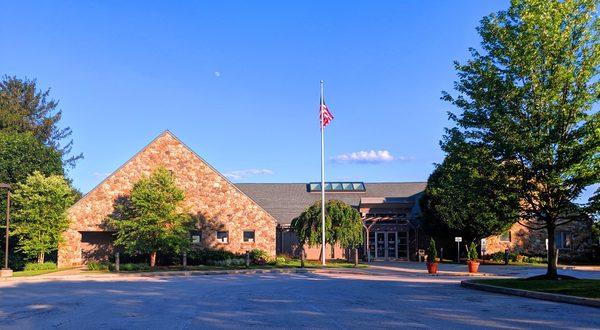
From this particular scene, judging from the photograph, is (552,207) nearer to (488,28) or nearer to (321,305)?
(488,28)

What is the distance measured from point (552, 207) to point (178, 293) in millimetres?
13539

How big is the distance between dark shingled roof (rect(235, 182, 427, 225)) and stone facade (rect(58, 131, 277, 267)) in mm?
9205

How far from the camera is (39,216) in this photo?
3356cm

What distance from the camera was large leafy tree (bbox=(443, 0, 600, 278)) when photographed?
59.1 ft

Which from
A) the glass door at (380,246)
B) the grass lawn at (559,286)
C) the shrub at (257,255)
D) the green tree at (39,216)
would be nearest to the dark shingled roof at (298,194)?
the glass door at (380,246)

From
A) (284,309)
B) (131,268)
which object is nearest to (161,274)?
(131,268)

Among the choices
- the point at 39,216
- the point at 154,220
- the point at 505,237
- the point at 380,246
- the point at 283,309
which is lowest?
the point at 283,309

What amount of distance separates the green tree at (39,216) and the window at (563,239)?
113 feet

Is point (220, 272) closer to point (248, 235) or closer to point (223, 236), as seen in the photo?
point (223, 236)

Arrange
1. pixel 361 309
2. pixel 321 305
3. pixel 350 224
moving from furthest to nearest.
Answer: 1. pixel 350 224
2. pixel 321 305
3. pixel 361 309

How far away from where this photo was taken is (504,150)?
19062 mm

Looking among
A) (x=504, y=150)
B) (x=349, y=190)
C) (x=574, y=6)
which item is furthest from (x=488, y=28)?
(x=349, y=190)

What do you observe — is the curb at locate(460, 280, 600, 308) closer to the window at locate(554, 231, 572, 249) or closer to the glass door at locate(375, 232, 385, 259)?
the glass door at locate(375, 232, 385, 259)

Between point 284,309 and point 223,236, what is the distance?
24191 millimetres
